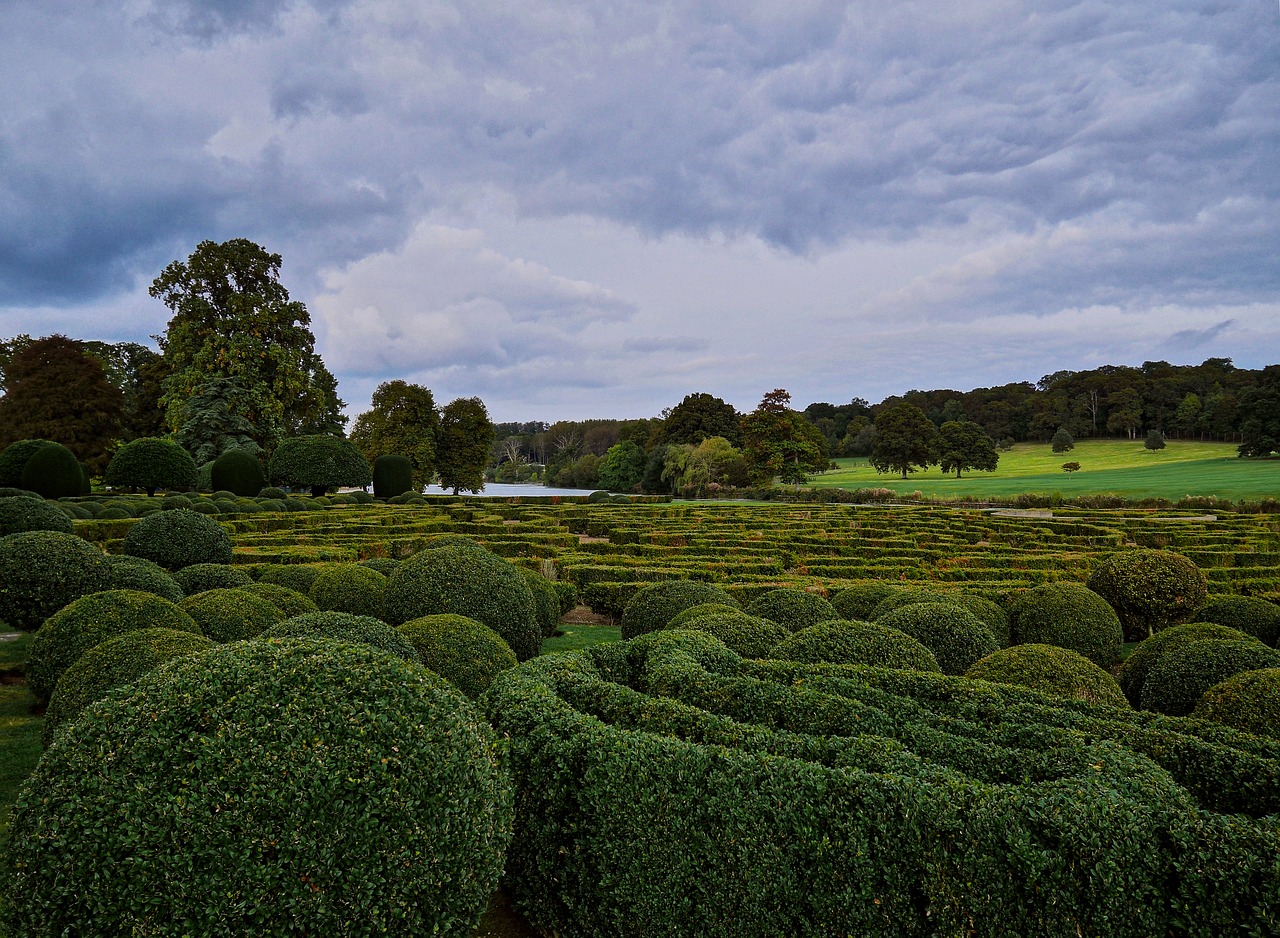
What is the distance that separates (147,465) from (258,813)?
3234 centimetres

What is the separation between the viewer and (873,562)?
57.3 feet

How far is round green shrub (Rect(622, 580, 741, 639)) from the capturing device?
9375 millimetres

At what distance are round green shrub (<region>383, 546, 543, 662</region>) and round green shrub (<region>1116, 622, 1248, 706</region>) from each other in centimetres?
738

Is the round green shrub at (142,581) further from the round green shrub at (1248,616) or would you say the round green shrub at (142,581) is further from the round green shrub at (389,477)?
the round green shrub at (389,477)

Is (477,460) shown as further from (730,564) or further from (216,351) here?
(730,564)

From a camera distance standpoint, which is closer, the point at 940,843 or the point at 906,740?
the point at 940,843

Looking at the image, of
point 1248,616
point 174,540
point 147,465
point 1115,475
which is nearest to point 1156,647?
point 1248,616

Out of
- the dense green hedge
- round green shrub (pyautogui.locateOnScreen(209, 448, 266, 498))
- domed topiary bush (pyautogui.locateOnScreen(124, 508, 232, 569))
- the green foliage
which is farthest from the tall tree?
the dense green hedge

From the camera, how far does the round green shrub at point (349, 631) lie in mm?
5734

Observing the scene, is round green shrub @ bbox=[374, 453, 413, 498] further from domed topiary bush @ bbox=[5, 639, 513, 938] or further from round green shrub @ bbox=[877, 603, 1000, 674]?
domed topiary bush @ bbox=[5, 639, 513, 938]

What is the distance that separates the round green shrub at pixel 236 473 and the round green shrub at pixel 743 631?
3174 centimetres

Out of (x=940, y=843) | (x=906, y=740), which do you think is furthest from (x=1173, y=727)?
(x=940, y=843)

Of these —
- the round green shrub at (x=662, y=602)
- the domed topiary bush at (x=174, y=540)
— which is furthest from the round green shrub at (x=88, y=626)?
the domed topiary bush at (x=174, y=540)

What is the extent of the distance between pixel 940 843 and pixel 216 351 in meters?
41.5
